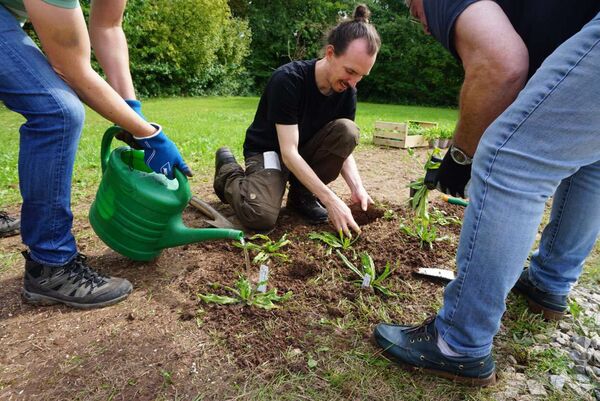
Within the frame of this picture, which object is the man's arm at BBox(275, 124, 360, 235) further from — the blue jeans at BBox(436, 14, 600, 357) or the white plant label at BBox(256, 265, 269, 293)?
the blue jeans at BBox(436, 14, 600, 357)

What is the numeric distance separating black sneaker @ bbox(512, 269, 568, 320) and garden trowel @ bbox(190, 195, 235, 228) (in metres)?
1.67

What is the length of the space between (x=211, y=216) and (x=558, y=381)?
2053mm

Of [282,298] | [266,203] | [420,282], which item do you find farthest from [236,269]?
[420,282]

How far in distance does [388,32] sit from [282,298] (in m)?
24.0

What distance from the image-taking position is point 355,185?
2.68 meters

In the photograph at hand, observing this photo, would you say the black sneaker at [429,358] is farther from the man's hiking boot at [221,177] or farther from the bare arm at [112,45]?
the man's hiking boot at [221,177]

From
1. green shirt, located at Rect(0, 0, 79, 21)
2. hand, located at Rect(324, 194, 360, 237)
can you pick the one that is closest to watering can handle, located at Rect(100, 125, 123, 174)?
green shirt, located at Rect(0, 0, 79, 21)

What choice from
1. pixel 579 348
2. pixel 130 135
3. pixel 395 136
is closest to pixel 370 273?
pixel 579 348

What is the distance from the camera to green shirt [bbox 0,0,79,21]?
144 centimetres

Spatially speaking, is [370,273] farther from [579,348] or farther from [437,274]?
[579,348]

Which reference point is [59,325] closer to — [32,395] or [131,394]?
[32,395]

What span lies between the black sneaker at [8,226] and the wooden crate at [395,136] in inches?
173

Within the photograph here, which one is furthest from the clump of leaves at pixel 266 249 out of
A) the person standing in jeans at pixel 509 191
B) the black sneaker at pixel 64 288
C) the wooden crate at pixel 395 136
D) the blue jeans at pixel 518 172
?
the wooden crate at pixel 395 136

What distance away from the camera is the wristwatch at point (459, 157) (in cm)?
149
